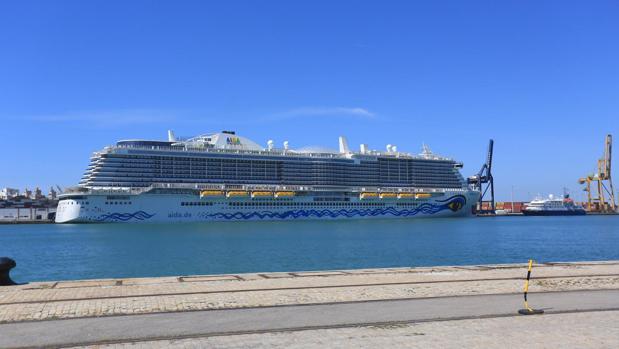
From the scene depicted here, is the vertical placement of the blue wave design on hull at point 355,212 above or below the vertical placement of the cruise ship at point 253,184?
below

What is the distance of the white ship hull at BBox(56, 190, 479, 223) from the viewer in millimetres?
68562

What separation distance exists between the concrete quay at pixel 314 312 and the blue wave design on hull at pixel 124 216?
188 ft

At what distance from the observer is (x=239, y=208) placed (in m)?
76.2

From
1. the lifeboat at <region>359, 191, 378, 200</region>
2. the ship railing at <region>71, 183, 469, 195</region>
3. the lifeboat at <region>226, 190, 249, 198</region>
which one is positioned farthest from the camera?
the lifeboat at <region>359, 191, 378, 200</region>

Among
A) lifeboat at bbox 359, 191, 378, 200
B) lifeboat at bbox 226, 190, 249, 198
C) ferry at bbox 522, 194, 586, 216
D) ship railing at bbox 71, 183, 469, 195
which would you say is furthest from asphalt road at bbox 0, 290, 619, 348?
ferry at bbox 522, 194, 586, 216

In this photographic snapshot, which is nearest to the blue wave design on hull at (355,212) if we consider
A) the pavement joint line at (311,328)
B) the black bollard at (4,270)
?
the black bollard at (4,270)

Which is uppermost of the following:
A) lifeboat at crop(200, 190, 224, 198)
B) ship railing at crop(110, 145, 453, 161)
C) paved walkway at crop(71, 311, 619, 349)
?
ship railing at crop(110, 145, 453, 161)

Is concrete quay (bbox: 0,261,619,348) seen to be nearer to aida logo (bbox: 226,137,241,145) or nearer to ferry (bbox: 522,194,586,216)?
aida logo (bbox: 226,137,241,145)

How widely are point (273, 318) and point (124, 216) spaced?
63177mm

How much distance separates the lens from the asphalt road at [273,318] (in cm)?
773

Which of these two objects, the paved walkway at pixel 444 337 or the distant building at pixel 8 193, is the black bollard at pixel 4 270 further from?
the distant building at pixel 8 193

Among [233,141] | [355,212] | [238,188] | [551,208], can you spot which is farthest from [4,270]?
[551,208]

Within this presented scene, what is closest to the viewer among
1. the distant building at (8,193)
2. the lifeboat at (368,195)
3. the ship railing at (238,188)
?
the ship railing at (238,188)

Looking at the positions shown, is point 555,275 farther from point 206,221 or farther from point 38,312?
point 206,221
